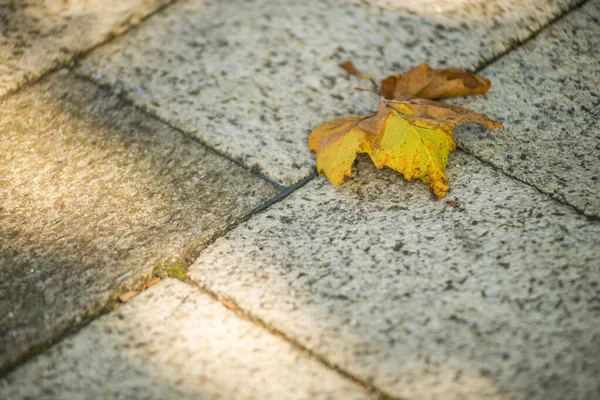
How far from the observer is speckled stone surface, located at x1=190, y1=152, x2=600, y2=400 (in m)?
1.22

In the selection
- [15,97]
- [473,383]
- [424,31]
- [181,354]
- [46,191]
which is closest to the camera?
[473,383]

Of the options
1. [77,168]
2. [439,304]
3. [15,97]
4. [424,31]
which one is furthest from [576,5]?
[15,97]

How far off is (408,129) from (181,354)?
0.85m

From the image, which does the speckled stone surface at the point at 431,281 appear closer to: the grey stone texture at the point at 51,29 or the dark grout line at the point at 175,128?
the dark grout line at the point at 175,128

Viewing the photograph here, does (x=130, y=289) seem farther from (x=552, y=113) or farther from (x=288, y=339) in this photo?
(x=552, y=113)

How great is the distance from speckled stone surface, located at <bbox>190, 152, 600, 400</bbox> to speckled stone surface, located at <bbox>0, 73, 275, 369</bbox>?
161 mm

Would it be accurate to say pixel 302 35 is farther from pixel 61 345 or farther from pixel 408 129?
pixel 61 345

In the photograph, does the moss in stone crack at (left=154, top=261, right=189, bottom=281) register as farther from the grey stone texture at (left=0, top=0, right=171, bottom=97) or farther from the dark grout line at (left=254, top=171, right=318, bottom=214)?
the grey stone texture at (left=0, top=0, right=171, bottom=97)

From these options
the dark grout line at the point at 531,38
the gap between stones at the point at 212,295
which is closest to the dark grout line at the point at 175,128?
the gap between stones at the point at 212,295

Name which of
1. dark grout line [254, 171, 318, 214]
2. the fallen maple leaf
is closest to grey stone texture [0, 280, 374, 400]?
dark grout line [254, 171, 318, 214]

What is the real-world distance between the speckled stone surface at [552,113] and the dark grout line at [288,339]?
0.75m

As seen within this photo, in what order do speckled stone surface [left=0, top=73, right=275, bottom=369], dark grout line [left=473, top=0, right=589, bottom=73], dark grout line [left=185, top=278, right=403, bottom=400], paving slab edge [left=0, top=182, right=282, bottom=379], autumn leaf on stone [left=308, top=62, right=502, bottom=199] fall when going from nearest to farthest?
dark grout line [left=185, top=278, right=403, bottom=400], paving slab edge [left=0, top=182, right=282, bottom=379], speckled stone surface [left=0, top=73, right=275, bottom=369], autumn leaf on stone [left=308, top=62, right=502, bottom=199], dark grout line [left=473, top=0, right=589, bottom=73]

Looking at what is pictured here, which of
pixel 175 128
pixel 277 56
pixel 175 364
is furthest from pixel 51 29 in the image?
pixel 175 364

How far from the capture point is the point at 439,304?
1346 mm
